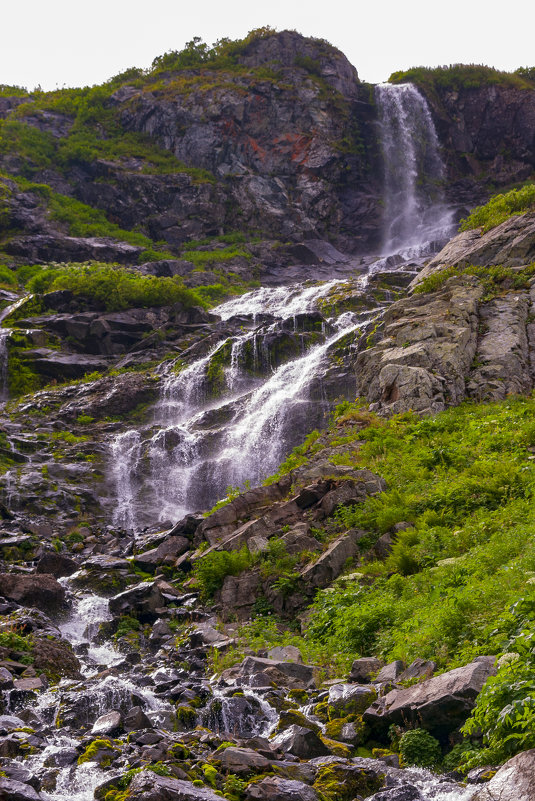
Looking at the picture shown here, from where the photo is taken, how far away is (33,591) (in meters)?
14.3

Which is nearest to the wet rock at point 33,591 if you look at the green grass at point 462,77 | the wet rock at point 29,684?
the wet rock at point 29,684

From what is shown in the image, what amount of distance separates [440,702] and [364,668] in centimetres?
205

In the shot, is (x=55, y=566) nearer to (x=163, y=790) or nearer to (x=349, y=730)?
(x=349, y=730)

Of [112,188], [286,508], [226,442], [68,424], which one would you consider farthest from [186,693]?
[112,188]

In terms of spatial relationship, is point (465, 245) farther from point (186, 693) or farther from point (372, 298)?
point (186, 693)

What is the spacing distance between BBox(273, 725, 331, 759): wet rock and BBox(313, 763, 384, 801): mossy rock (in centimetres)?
43

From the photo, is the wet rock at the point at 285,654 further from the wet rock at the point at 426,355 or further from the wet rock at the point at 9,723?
the wet rock at the point at 426,355

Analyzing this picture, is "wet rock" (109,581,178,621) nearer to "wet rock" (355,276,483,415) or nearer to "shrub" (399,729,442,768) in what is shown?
"wet rock" (355,276,483,415)

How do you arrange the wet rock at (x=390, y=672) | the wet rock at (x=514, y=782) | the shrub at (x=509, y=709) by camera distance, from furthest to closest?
1. the wet rock at (x=390, y=672)
2. the shrub at (x=509, y=709)
3. the wet rock at (x=514, y=782)

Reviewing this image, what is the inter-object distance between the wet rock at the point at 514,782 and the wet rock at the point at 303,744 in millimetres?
2069

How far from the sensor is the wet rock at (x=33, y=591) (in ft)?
45.8

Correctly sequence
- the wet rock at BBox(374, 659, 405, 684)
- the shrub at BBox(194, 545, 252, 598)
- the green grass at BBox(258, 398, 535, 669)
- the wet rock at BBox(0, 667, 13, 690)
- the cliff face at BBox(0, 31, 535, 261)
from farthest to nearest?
the cliff face at BBox(0, 31, 535, 261) → the shrub at BBox(194, 545, 252, 598) → the wet rock at BBox(0, 667, 13, 690) → the green grass at BBox(258, 398, 535, 669) → the wet rock at BBox(374, 659, 405, 684)

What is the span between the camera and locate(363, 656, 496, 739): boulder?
6316 millimetres

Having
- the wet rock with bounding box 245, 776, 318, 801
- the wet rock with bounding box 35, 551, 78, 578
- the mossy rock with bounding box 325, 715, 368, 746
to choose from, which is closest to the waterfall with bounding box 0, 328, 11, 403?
the wet rock with bounding box 35, 551, 78, 578
